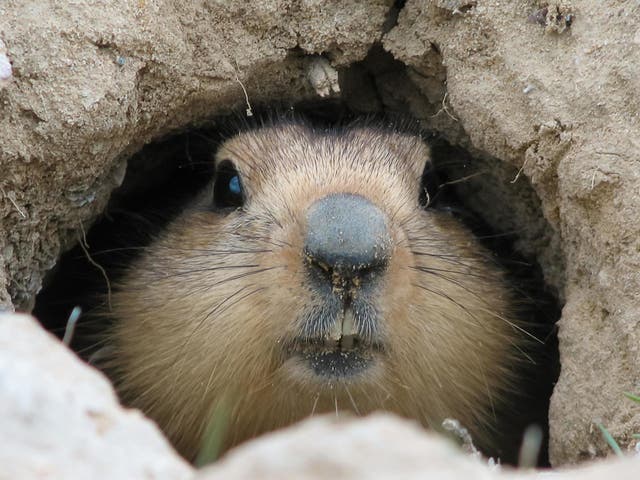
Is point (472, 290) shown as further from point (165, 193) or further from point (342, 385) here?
point (165, 193)

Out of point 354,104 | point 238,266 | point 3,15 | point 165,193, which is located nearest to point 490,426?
point 238,266

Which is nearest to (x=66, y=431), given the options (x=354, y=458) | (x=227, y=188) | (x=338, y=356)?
(x=354, y=458)

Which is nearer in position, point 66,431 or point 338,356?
point 66,431

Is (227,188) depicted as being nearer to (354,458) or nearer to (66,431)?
(66,431)

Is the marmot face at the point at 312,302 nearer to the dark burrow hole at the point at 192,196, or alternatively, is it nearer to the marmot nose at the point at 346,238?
the marmot nose at the point at 346,238

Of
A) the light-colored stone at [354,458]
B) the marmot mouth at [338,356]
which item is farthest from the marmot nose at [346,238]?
the light-colored stone at [354,458]

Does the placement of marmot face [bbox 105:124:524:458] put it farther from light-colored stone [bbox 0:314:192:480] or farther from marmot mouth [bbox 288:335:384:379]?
light-colored stone [bbox 0:314:192:480]
